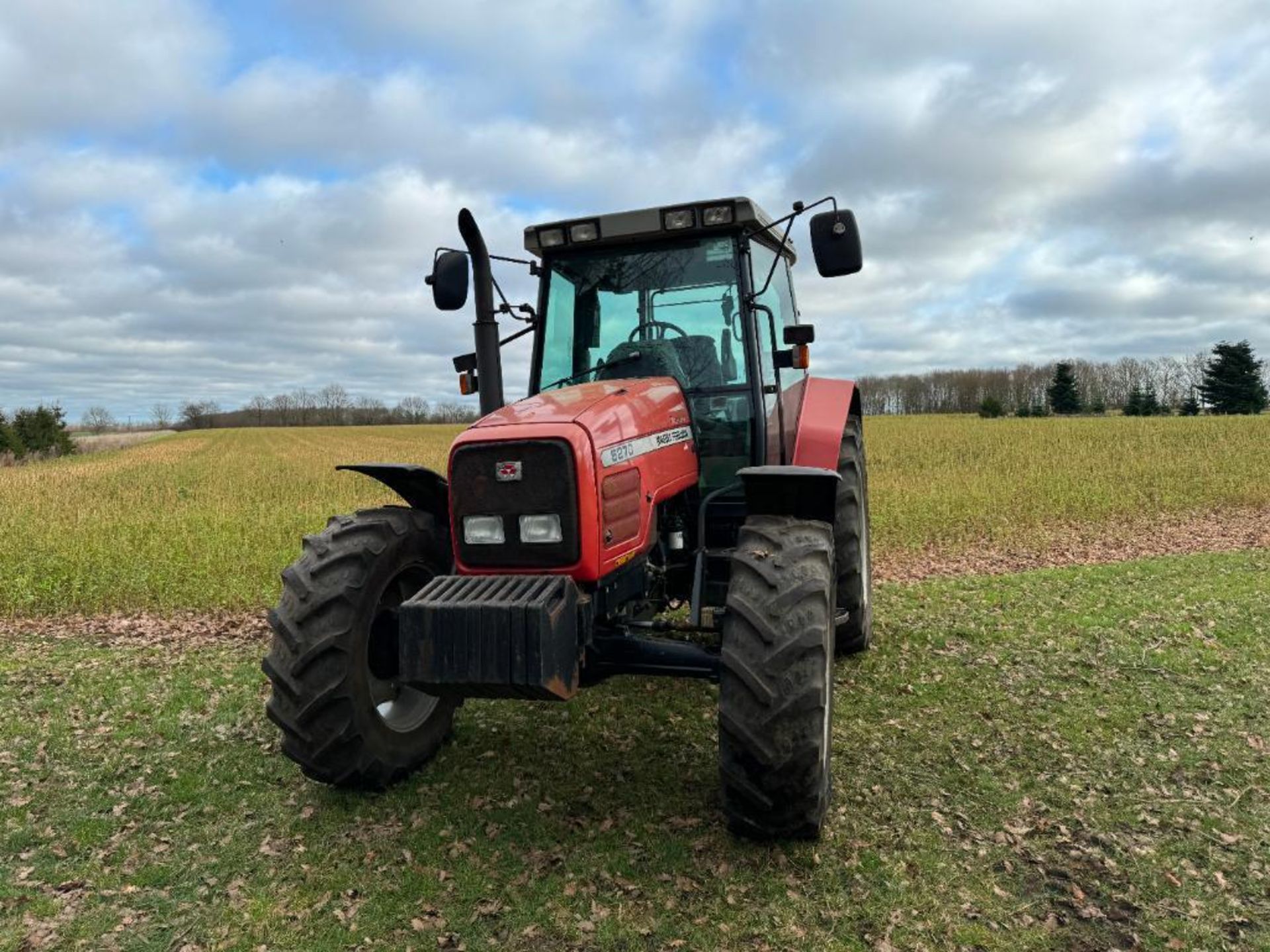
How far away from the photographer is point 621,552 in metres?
3.64

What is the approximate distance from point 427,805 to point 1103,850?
111 inches

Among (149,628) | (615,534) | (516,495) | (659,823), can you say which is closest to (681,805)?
(659,823)

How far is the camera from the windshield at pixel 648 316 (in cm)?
460

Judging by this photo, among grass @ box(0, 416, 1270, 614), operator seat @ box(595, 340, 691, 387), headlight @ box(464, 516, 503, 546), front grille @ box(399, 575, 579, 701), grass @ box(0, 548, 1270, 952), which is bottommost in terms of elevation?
grass @ box(0, 548, 1270, 952)

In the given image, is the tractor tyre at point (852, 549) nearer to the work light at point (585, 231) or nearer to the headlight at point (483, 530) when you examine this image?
the work light at point (585, 231)

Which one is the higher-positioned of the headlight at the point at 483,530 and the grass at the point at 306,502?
the headlight at the point at 483,530

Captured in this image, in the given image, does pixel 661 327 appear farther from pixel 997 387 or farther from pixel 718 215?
pixel 997 387

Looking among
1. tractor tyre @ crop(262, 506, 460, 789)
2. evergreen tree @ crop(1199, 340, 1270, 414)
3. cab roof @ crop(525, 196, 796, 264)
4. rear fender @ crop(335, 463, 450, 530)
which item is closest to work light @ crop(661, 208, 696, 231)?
cab roof @ crop(525, 196, 796, 264)

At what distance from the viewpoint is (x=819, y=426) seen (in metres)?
4.96

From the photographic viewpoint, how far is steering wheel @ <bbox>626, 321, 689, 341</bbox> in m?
4.66

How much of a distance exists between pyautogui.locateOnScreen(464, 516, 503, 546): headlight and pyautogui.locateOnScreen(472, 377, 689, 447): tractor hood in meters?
0.35

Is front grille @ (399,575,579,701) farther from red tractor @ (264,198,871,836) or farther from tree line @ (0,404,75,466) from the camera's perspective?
tree line @ (0,404,75,466)

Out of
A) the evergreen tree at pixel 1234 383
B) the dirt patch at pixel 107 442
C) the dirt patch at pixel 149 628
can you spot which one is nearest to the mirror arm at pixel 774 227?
the dirt patch at pixel 149 628

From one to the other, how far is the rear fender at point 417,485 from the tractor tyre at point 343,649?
0.76 feet
